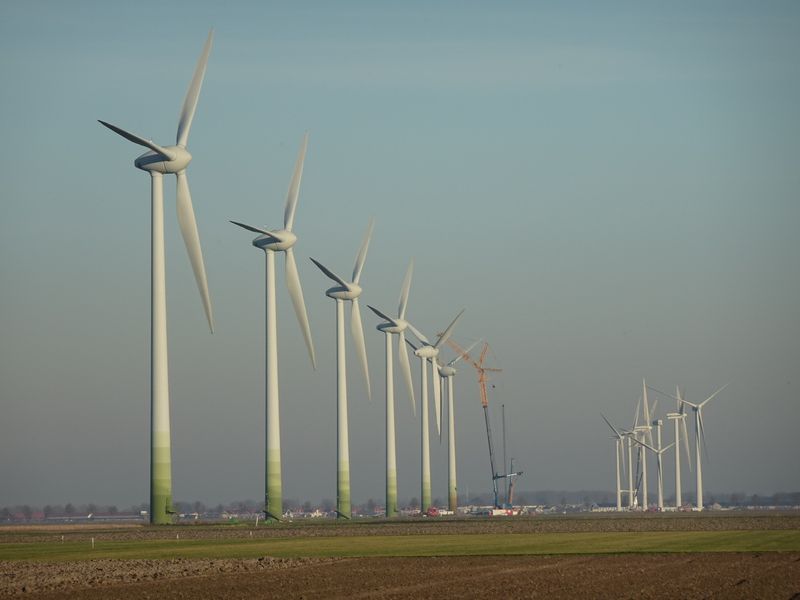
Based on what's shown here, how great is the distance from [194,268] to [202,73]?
16.2 metres

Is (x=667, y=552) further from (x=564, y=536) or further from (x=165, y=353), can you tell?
(x=165, y=353)

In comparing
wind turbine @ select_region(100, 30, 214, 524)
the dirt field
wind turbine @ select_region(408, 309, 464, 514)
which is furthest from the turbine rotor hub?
the dirt field

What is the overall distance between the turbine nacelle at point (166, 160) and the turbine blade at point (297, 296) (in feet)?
82.1

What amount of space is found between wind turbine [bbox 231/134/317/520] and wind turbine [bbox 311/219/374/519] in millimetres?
10968

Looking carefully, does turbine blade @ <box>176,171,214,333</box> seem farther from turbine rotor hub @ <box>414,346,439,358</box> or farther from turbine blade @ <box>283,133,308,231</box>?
turbine rotor hub @ <box>414,346,439,358</box>

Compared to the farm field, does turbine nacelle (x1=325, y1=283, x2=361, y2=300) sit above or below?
above

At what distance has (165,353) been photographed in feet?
328

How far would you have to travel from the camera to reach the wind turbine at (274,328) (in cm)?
12425

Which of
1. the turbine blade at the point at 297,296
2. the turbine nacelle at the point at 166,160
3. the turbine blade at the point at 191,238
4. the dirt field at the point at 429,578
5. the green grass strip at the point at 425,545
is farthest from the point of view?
the turbine blade at the point at 297,296

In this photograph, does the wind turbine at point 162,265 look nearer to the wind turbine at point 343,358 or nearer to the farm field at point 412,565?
the farm field at point 412,565

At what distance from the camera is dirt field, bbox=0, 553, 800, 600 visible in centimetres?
4650

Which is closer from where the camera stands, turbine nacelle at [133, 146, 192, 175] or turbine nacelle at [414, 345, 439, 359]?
turbine nacelle at [133, 146, 192, 175]

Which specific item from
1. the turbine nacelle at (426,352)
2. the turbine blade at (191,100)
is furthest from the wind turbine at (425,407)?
the turbine blade at (191,100)

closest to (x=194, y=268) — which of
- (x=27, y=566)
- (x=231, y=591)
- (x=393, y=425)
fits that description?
(x=27, y=566)
